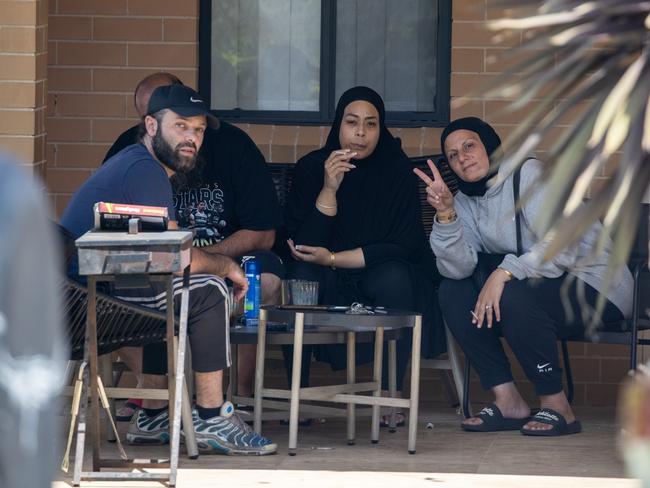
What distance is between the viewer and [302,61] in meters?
6.96

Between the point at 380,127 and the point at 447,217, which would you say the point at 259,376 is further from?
the point at 380,127

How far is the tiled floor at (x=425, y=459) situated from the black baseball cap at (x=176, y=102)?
122 centimetres

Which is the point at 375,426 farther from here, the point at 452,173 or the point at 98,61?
the point at 98,61

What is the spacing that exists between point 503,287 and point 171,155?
1.35m

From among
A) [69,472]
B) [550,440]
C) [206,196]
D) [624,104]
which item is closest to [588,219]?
[624,104]

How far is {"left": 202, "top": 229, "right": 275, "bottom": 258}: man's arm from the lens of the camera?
6.00 metres

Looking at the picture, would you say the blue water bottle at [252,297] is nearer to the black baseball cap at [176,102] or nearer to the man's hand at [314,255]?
the man's hand at [314,255]

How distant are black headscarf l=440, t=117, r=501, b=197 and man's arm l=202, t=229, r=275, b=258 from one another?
799mm

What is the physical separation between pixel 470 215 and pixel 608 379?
1122 millimetres

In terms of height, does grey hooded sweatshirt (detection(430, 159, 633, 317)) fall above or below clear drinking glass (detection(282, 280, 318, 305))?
above

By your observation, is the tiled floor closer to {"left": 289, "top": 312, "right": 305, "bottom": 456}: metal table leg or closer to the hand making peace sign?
{"left": 289, "top": 312, "right": 305, "bottom": 456}: metal table leg

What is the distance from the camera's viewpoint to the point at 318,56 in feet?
22.8

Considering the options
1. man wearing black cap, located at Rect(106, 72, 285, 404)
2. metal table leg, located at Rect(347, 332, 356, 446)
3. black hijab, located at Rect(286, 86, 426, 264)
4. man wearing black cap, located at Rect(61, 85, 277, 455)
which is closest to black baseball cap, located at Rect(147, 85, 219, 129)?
man wearing black cap, located at Rect(61, 85, 277, 455)

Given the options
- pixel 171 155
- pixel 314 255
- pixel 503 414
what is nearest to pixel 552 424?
pixel 503 414
